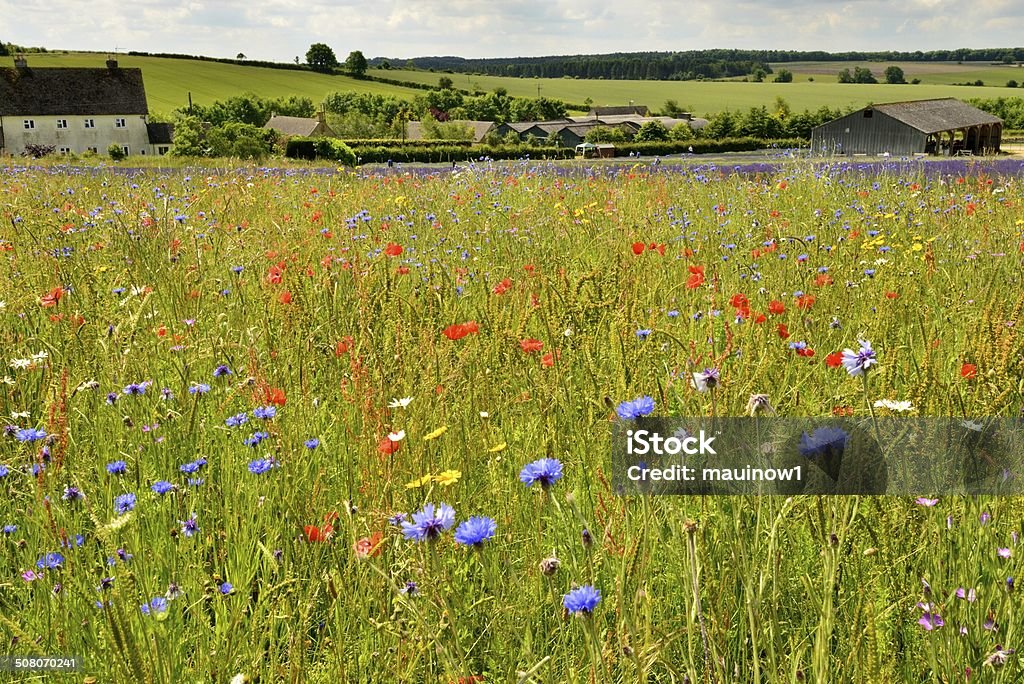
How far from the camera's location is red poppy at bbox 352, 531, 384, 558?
52.5 inches

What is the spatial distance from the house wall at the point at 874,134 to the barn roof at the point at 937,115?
144 centimetres

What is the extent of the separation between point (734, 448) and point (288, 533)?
3.72ft

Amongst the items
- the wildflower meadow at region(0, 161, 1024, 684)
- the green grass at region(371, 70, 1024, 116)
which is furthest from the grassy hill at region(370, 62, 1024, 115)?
the wildflower meadow at region(0, 161, 1024, 684)

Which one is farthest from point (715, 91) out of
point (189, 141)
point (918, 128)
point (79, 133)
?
point (189, 141)

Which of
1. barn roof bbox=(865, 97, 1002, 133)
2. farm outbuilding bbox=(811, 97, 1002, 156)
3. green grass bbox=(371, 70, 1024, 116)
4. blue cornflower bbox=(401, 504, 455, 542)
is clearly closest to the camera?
blue cornflower bbox=(401, 504, 455, 542)

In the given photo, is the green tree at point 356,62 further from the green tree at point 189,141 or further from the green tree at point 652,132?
the green tree at point 189,141

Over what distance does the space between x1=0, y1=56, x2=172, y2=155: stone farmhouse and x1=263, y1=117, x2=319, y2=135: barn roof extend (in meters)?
20.1

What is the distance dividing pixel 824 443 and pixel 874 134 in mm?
75691

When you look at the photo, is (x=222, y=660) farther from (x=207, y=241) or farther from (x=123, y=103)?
(x=123, y=103)

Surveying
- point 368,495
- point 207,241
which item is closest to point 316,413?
point 368,495

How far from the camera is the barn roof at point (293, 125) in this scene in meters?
96.4

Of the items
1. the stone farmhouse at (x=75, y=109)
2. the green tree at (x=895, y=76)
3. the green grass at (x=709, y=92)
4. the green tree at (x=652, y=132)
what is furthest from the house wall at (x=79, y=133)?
the green tree at (x=895, y=76)

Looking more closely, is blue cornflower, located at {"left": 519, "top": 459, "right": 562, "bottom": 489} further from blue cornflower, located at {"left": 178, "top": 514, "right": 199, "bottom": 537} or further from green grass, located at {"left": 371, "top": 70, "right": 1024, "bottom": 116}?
green grass, located at {"left": 371, "top": 70, "right": 1024, "bottom": 116}

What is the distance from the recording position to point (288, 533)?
6.28 feet
